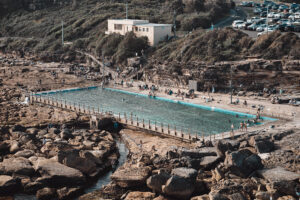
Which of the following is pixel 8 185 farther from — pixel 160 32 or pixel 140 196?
pixel 160 32

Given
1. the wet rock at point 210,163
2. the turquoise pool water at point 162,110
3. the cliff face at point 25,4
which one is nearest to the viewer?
the wet rock at point 210,163

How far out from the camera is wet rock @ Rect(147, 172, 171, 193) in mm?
23531

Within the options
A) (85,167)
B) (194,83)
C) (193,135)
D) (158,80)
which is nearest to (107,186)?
(85,167)

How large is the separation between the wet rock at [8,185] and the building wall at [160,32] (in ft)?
144

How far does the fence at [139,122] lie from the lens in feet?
108

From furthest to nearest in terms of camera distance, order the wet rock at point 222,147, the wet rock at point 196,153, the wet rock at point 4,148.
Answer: the wet rock at point 4,148, the wet rock at point 196,153, the wet rock at point 222,147

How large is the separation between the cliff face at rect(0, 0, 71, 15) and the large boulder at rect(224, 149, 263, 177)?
337 feet

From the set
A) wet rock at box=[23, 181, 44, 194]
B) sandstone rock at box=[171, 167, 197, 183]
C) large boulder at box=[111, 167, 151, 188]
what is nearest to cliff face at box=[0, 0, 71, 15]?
wet rock at box=[23, 181, 44, 194]

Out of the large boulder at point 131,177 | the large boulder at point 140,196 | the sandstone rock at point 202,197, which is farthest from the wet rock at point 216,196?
the large boulder at point 131,177

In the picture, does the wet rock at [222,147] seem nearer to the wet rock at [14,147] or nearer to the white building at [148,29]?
the wet rock at [14,147]

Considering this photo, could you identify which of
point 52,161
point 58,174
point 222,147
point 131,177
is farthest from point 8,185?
point 222,147

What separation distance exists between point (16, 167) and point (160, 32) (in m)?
43.9

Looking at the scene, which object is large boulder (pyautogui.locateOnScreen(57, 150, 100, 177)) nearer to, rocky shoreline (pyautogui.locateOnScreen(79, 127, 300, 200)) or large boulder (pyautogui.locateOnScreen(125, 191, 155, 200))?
rocky shoreline (pyautogui.locateOnScreen(79, 127, 300, 200))

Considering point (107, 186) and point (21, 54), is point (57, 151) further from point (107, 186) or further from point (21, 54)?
point (21, 54)
